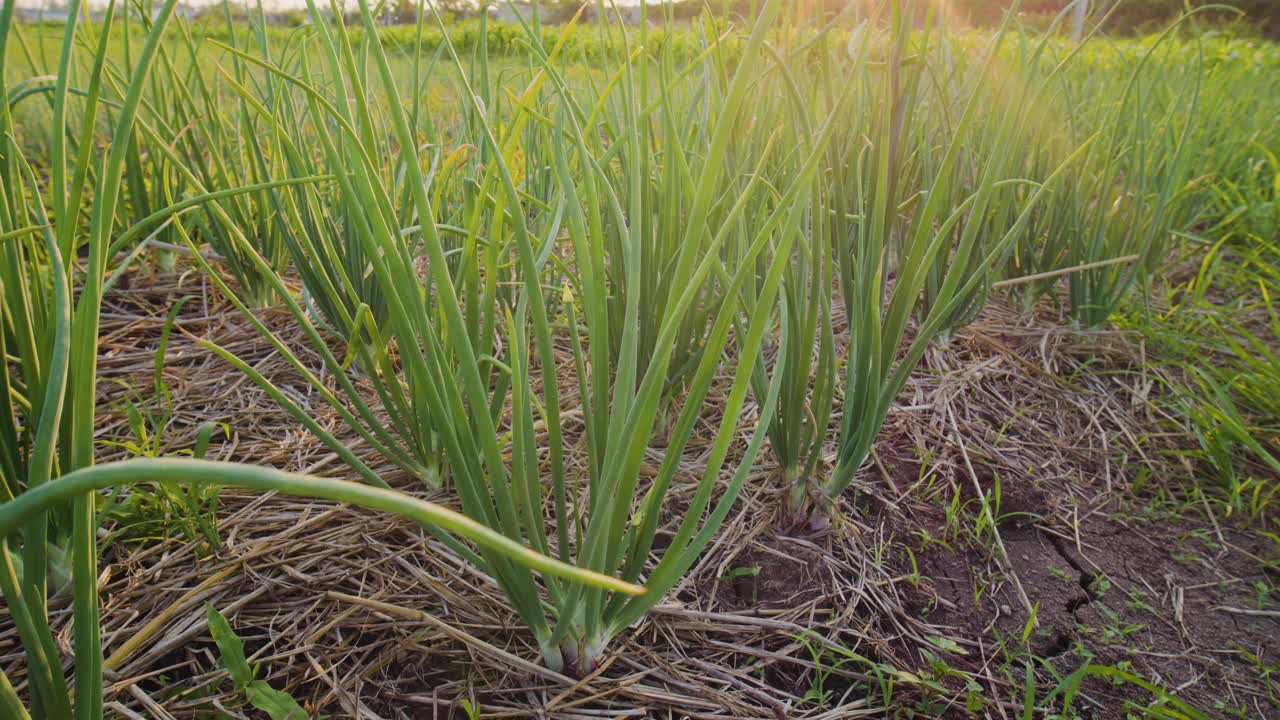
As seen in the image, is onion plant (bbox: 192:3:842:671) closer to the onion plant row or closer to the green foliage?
the onion plant row

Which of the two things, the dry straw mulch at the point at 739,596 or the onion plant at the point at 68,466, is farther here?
the dry straw mulch at the point at 739,596

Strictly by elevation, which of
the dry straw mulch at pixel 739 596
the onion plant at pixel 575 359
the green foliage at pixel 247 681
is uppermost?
the onion plant at pixel 575 359

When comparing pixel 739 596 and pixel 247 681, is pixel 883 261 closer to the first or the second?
pixel 739 596

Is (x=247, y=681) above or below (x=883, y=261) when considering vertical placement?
below

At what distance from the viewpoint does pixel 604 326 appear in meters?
0.55

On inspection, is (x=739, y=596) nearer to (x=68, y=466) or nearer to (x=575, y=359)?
(x=575, y=359)

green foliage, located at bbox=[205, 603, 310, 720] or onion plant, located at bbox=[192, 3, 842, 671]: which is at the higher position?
onion plant, located at bbox=[192, 3, 842, 671]

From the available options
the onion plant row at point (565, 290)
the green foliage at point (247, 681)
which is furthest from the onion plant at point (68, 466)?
the green foliage at point (247, 681)

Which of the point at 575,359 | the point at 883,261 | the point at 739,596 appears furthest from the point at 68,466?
the point at 883,261

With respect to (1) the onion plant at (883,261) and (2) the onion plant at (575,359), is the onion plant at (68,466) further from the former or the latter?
(1) the onion plant at (883,261)

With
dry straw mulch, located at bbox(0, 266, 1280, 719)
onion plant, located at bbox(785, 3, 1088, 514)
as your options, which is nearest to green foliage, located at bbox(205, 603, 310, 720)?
dry straw mulch, located at bbox(0, 266, 1280, 719)

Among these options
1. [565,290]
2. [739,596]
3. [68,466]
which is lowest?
[739,596]

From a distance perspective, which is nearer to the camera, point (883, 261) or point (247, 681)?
point (247, 681)

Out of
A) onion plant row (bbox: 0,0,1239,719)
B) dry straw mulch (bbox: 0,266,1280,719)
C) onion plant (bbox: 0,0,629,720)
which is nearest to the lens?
onion plant (bbox: 0,0,629,720)
